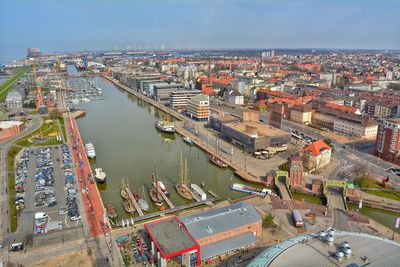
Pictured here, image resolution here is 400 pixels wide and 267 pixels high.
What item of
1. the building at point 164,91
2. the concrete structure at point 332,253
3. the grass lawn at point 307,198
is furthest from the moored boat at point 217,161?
the building at point 164,91

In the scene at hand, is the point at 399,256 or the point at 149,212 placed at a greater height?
the point at 399,256

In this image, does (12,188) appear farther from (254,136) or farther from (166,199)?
(254,136)

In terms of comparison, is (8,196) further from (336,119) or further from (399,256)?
(336,119)

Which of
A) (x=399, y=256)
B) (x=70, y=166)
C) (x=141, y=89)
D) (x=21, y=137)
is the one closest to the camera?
(x=399, y=256)

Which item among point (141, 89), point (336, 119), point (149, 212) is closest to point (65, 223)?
point (149, 212)

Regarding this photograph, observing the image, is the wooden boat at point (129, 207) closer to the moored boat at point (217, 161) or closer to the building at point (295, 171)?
the moored boat at point (217, 161)

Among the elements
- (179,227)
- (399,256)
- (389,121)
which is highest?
(389,121)

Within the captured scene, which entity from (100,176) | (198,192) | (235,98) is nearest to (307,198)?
(198,192)

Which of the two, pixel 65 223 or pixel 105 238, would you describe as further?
pixel 65 223
